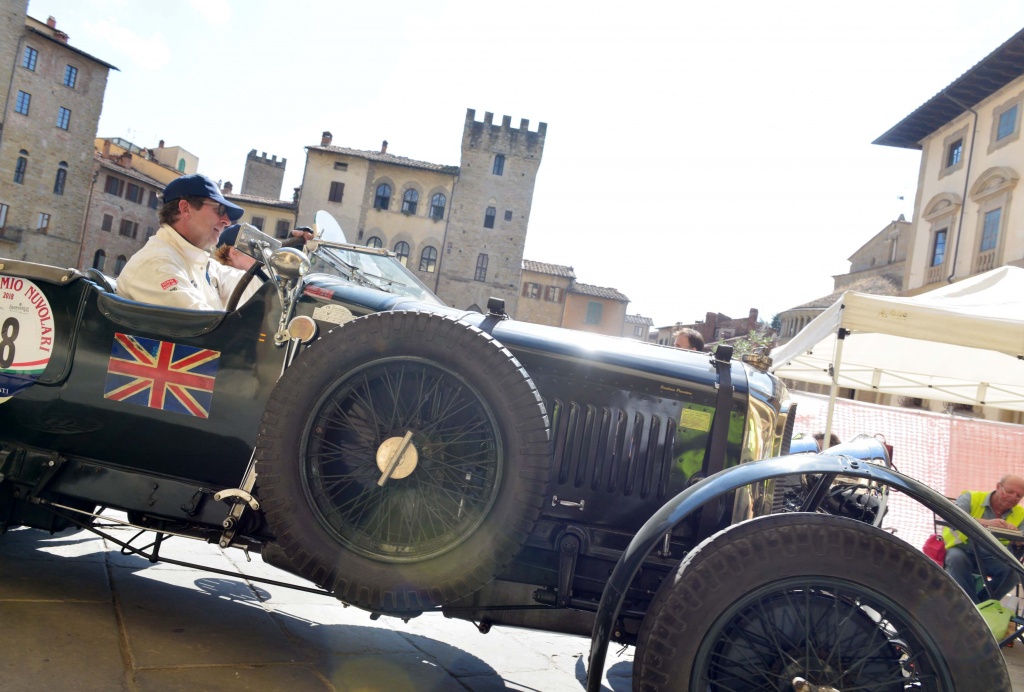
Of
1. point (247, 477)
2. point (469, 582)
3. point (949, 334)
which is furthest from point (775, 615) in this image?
point (949, 334)

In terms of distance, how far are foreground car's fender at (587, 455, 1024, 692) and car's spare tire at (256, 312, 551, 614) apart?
347mm

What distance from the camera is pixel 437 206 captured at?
4666 centimetres

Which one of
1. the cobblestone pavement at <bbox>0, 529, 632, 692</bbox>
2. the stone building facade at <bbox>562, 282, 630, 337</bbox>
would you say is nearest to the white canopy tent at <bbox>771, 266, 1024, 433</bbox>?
the cobblestone pavement at <bbox>0, 529, 632, 692</bbox>

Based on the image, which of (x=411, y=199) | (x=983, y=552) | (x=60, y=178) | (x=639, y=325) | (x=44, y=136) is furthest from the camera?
(x=639, y=325)

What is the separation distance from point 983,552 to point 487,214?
139ft

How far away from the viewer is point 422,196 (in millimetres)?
46656

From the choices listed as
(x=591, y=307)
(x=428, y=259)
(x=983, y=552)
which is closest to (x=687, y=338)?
(x=983, y=552)

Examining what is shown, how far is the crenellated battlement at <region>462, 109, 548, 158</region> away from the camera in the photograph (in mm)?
46438

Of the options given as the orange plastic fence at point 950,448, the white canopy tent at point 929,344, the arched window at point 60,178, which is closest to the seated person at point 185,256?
the white canopy tent at point 929,344

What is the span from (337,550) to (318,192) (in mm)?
47326

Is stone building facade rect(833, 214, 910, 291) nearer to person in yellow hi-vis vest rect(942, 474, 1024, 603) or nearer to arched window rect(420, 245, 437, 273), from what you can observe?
arched window rect(420, 245, 437, 273)

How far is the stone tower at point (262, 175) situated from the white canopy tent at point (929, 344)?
59.1 m

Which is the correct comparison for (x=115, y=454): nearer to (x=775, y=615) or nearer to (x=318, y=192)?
(x=775, y=615)

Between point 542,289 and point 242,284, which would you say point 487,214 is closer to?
point 542,289
